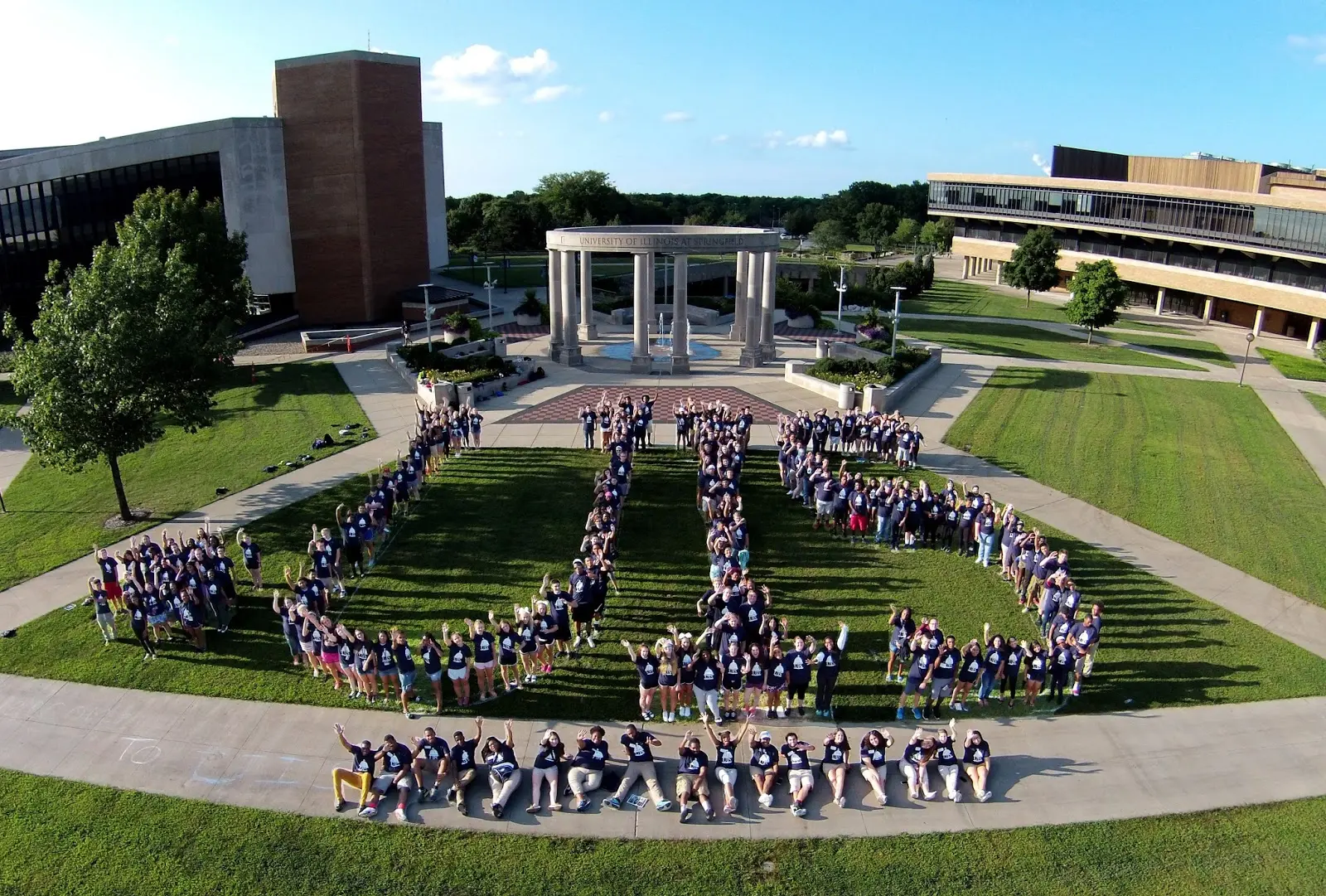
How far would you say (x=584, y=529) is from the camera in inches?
766

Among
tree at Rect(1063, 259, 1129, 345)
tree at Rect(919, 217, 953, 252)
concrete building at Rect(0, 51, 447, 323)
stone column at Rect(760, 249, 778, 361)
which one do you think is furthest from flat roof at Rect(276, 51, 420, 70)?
tree at Rect(919, 217, 953, 252)

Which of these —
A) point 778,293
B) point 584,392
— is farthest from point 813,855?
point 778,293

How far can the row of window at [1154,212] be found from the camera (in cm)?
4988

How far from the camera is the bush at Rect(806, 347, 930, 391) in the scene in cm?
3144

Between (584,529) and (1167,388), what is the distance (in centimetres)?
2701

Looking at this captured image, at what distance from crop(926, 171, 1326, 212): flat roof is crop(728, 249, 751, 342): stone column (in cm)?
3205

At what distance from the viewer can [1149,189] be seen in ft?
199

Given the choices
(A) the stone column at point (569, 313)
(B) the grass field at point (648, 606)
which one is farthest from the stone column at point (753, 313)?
(B) the grass field at point (648, 606)

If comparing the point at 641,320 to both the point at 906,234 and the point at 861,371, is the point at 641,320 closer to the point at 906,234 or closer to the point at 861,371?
the point at 861,371

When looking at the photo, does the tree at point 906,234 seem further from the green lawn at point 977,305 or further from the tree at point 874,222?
the green lawn at point 977,305

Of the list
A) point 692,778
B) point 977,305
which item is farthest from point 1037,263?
point 692,778

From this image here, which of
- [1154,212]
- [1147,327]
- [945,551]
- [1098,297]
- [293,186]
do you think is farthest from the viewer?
[1154,212]

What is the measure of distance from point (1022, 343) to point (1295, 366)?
11.9 m

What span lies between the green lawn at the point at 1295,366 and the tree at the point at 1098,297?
7380 mm
